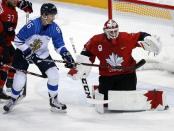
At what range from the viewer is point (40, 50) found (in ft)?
12.5

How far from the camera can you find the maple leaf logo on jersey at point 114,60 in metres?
3.82

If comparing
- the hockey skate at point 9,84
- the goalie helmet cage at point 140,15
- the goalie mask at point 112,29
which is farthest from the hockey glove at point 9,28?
the goalie helmet cage at point 140,15

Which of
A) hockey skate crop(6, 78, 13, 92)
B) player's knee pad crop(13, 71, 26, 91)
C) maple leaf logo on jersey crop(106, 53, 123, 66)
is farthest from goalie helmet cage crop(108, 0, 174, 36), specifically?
player's knee pad crop(13, 71, 26, 91)

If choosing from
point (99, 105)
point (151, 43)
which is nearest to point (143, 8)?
point (151, 43)

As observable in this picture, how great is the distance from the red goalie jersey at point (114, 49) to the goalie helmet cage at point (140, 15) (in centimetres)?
94

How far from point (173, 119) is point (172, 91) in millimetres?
901

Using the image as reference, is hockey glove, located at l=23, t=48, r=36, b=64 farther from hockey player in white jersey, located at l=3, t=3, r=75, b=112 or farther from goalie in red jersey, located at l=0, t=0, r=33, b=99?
goalie in red jersey, located at l=0, t=0, r=33, b=99

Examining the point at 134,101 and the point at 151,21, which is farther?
the point at 151,21

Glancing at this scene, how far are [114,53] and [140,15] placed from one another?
3.82 ft

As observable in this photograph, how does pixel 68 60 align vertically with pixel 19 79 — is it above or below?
above

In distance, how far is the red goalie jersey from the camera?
12.5ft

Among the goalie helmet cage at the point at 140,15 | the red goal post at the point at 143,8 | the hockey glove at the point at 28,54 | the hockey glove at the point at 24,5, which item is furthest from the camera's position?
the goalie helmet cage at the point at 140,15

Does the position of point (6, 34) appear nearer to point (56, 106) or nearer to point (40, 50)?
point (40, 50)

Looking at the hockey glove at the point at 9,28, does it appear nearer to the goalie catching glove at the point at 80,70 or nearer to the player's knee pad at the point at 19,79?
the player's knee pad at the point at 19,79
